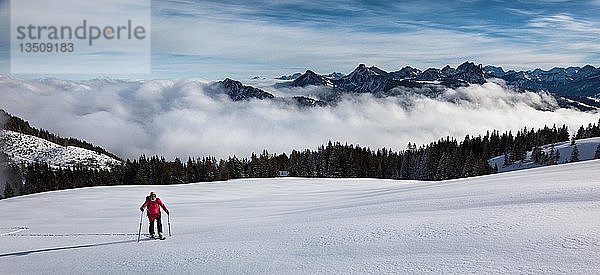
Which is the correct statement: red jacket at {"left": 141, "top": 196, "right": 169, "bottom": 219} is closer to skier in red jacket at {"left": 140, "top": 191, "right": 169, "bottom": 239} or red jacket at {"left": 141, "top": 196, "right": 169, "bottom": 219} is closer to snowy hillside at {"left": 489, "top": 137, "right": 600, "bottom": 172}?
skier in red jacket at {"left": 140, "top": 191, "right": 169, "bottom": 239}

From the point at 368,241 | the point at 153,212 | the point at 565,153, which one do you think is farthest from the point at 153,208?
the point at 565,153

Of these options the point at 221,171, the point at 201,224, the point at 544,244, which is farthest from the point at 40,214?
the point at 221,171

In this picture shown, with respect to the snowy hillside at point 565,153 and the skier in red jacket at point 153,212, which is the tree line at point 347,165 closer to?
the snowy hillside at point 565,153

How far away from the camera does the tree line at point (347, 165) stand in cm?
10522

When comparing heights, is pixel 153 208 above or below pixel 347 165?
above

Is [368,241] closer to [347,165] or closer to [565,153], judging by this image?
[347,165]

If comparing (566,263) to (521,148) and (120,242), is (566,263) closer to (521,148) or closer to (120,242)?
(120,242)

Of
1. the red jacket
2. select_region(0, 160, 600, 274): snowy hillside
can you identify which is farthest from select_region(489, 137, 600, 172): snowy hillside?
the red jacket

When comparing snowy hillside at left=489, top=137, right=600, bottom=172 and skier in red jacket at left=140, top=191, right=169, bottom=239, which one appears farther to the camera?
snowy hillside at left=489, top=137, right=600, bottom=172

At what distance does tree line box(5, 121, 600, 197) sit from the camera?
4142 inches

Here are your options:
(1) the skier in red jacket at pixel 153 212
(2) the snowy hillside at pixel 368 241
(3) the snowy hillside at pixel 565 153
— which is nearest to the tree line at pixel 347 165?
(3) the snowy hillside at pixel 565 153

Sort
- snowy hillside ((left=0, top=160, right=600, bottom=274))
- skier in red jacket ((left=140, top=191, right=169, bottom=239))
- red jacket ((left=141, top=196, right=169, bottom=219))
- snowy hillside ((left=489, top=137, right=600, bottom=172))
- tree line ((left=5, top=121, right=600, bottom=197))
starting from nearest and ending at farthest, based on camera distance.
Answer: snowy hillside ((left=0, top=160, right=600, bottom=274)), skier in red jacket ((left=140, top=191, right=169, bottom=239)), red jacket ((left=141, top=196, right=169, bottom=219)), tree line ((left=5, top=121, right=600, bottom=197)), snowy hillside ((left=489, top=137, right=600, bottom=172))

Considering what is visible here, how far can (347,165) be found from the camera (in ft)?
350

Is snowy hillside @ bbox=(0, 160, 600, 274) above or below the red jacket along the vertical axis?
below
